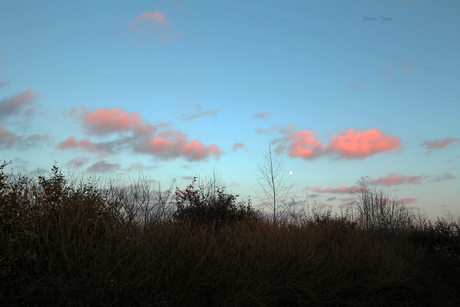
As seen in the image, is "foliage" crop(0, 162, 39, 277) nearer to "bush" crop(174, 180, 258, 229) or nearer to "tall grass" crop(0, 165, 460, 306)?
"tall grass" crop(0, 165, 460, 306)

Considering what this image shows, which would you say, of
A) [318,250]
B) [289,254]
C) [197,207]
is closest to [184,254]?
[289,254]

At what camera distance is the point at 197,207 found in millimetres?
14695

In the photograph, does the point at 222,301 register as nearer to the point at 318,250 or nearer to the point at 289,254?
the point at 289,254

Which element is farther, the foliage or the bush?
the bush

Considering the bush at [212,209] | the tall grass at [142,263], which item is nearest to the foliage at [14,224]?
the tall grass at [142,263]

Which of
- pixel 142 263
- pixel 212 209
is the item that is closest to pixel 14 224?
pixel 142 263

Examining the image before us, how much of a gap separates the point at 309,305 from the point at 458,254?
1453 centimetres

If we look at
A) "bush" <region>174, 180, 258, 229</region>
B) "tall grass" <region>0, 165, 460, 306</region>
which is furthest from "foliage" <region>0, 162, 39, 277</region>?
"bush" <region>174, 180, 258, 229</region>

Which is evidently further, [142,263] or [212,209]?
[212,209]

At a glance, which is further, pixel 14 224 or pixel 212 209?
pixel 212 209

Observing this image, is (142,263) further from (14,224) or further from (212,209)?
(212,209)

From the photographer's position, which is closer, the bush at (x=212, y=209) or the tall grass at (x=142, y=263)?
the tall grass at (x=142, y=263)

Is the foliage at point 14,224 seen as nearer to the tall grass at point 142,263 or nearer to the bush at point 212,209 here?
the tall grass at point 142,263

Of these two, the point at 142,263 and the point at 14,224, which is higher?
the point at 14,224
